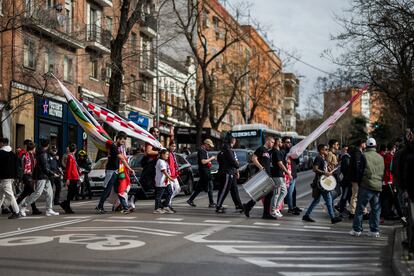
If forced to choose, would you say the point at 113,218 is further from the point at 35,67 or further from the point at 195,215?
the point at 35,67

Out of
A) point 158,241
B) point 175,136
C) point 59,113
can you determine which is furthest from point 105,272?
point 175,136

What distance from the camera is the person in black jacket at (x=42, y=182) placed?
49.9ft

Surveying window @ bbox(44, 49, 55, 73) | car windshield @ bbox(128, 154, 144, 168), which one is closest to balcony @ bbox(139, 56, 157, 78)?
window @ bbox(44, 49, 55, 73)

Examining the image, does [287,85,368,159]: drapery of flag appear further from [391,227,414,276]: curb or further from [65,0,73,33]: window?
[65,0,73,33]: window

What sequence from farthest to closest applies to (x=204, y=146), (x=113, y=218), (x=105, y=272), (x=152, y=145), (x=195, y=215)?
(x=204, y=146)
(x=152, y=145)
(x=195, y=215)
(x=113, y=218)
(x=105, y=272)

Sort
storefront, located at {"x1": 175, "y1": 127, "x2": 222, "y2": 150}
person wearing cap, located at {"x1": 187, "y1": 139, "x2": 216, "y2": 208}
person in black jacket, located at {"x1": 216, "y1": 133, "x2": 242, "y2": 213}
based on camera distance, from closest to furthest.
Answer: person in black jacket, located at {"x1": 216, "y1": 133, "x2": 242, "y2": 213}
person wearing cap, located at {"x1": 187, "y1": 139, "x2": 216, "y2": 208}
storefront, located at {"x1": 175, "y1": 127, "x2": 222, "y2": 150}

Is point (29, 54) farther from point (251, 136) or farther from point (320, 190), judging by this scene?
point (320, 190)

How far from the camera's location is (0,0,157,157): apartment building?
2762 centimetres

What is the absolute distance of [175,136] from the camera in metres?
44.5

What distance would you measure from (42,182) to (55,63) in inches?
773

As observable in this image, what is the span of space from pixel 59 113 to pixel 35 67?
4.89m

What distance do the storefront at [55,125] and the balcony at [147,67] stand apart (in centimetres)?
1013

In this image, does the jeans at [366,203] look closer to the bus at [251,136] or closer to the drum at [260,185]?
the drum at [260,185]

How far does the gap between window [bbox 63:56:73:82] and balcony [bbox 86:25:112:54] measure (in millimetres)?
1964
